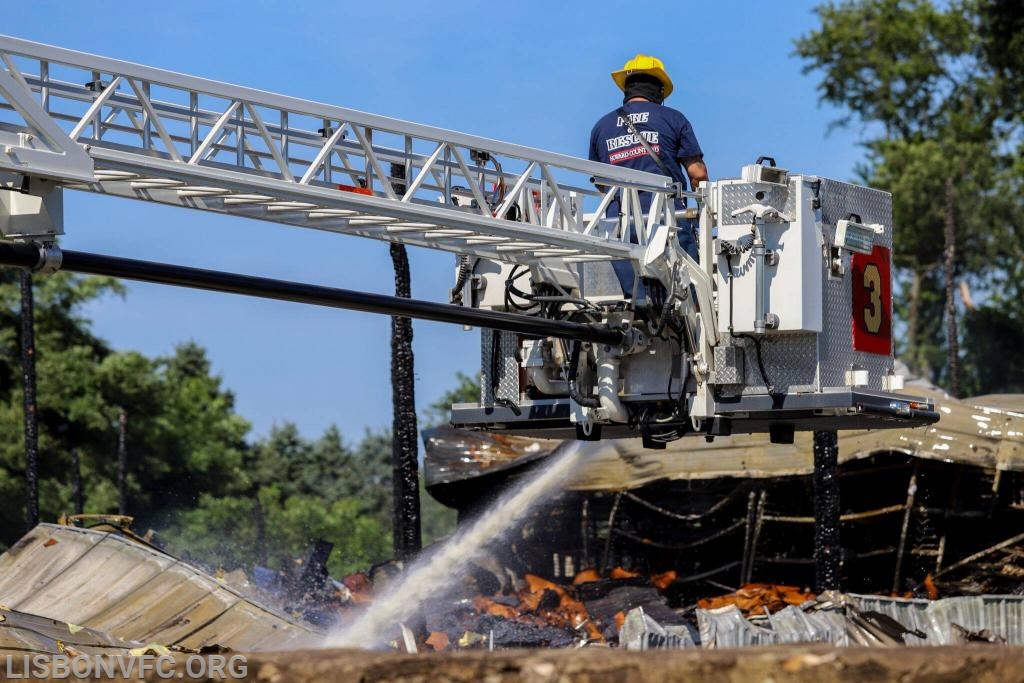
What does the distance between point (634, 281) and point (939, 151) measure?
1684 inches

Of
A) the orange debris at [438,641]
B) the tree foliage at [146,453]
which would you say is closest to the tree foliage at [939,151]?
the tree foliage at [146,453]

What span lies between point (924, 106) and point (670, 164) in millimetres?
46680

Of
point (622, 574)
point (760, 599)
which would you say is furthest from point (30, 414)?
point (760, 599)

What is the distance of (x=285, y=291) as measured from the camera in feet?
32.5

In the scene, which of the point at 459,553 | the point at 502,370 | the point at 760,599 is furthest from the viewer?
the point at 459,553

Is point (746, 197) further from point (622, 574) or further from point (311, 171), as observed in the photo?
point (622, 574)

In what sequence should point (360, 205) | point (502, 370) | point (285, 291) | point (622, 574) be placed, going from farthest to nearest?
point (622, 574)
point (502, 370)
point (360, 205)
point (285, 291)

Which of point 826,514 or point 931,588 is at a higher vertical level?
point 826,514

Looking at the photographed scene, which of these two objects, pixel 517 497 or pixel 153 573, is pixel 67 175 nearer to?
pixel 153 573

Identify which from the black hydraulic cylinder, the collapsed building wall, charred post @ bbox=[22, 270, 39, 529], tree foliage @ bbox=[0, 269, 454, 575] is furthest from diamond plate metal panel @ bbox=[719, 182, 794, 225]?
tree foliage @ bbox=[0, 269, 454, 575]

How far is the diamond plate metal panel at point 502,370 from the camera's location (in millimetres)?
12703

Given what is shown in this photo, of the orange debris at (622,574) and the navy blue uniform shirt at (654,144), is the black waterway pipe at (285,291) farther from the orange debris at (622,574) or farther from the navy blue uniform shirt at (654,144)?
the orange debris at (622,574)

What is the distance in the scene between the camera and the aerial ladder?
36.0 ft

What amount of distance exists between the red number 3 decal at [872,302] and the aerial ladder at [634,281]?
0.02 m
